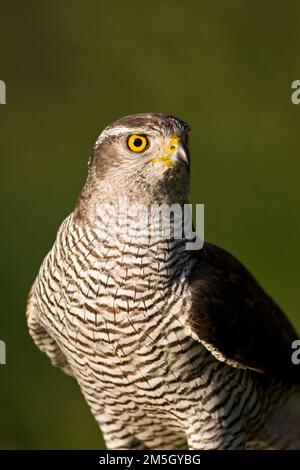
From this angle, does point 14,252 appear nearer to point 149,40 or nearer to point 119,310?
point 149,40

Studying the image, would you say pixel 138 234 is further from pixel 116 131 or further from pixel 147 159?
pixel 116 131

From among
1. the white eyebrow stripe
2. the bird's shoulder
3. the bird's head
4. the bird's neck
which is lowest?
the bird's shoulder

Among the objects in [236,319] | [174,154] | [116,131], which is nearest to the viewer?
[174,154]

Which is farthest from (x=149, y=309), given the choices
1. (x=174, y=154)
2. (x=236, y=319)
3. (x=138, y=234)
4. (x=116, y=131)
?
(x=116, y=131)

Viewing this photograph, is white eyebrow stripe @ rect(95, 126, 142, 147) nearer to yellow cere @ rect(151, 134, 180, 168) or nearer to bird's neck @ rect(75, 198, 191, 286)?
yellow cere @ rect(151, 134, 180, 168)

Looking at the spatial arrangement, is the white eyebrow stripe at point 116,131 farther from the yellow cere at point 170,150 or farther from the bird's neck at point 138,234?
the bird's neck at point 138,234

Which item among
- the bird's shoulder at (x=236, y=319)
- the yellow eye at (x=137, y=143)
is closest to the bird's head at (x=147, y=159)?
the yellow eye at (x=137, y=143)

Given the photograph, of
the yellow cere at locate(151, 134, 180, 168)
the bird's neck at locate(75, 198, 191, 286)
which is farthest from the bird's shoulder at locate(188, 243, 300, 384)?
the yellow cere at locate(151, 134, 180, 168)
